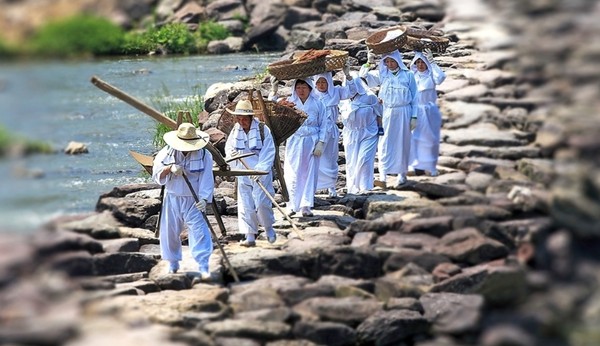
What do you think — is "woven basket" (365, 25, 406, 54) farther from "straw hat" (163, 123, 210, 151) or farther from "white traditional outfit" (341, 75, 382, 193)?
"straw hat" (163, 123, 210, 151)

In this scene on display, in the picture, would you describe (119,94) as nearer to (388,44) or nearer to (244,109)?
(244,109)

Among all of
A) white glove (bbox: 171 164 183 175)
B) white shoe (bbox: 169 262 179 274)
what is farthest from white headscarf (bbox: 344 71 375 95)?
white glove (bbox: 171 164 183 175)

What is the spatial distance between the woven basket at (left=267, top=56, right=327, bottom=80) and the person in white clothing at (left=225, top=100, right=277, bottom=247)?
56.2 inches

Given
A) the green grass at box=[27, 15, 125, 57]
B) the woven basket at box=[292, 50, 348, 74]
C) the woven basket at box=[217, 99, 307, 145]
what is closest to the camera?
the green grass at box=[27, 15, 125, 57]

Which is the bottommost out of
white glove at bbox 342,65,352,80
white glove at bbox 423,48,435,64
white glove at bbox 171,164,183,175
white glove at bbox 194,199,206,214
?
white glove at bbox 194,199,206,214

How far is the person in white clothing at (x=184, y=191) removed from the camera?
64.4ft

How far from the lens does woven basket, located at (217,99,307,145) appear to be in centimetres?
2241

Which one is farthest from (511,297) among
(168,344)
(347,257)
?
(347,257)

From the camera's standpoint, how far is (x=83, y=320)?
1268 centimetres

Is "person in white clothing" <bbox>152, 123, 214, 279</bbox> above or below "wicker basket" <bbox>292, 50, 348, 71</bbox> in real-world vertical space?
below

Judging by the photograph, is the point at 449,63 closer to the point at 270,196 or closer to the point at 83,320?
the point at 270,196

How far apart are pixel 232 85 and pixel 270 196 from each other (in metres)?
10.6

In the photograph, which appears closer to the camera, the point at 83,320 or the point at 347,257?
the point at 83,320

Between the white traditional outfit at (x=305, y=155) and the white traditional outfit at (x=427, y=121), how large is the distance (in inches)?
49.9
